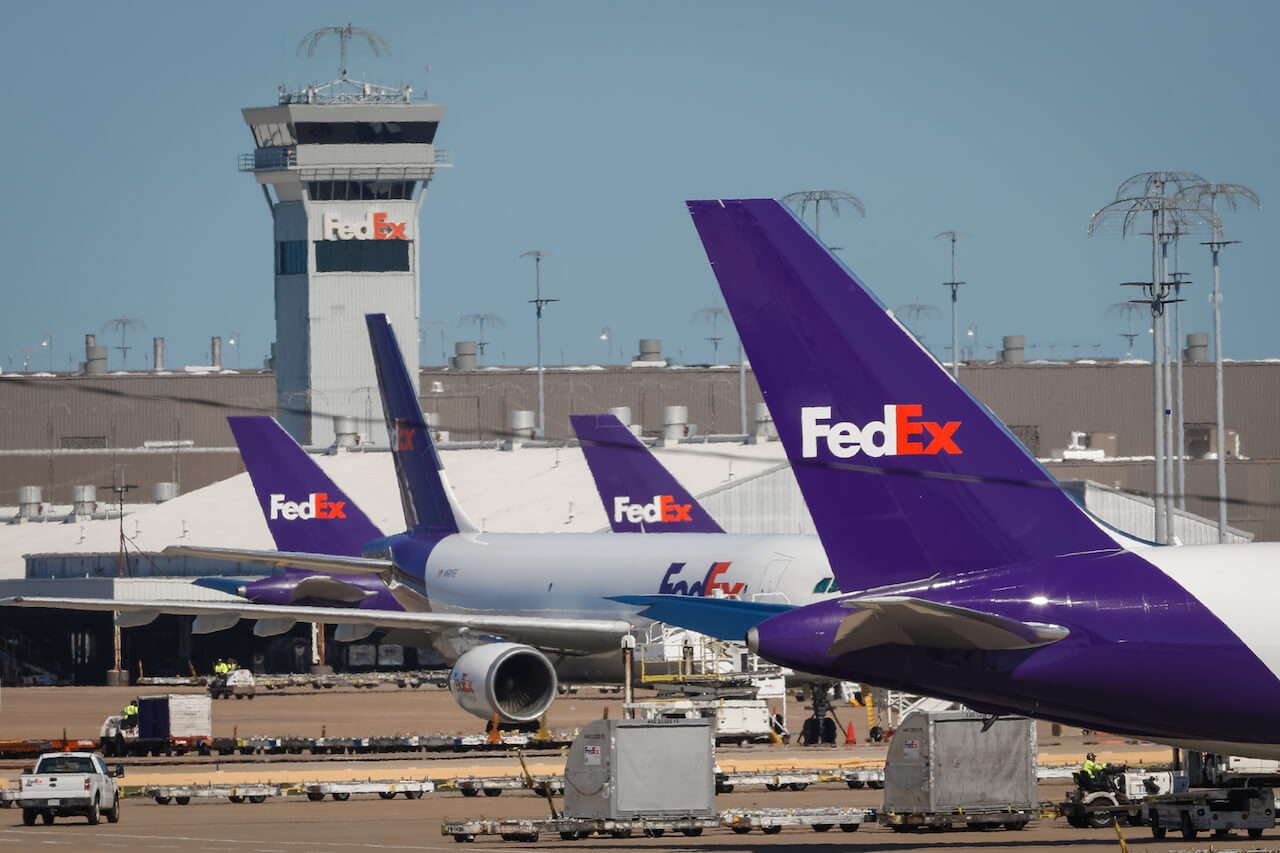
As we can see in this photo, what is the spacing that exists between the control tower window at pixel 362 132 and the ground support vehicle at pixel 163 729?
8771 centimetres

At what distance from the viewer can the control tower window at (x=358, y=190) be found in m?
133

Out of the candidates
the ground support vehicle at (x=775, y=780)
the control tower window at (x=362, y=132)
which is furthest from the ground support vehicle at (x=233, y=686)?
the control tower window at (x=362, y=132)

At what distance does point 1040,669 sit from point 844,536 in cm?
262

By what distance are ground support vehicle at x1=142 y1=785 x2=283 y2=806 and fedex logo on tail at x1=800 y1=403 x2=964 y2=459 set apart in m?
17.8

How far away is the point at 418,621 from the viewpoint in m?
51.4

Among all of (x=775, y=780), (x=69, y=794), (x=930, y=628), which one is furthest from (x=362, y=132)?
(x=930, y=628)

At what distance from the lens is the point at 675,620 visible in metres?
23.5

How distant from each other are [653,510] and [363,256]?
238 ft

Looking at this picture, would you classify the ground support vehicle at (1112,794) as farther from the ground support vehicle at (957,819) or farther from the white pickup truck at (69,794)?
the white pickup truck at (69,794)

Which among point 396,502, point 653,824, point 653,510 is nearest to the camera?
point 653,824

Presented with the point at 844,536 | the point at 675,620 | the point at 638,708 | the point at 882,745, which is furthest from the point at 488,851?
the point at 882,745

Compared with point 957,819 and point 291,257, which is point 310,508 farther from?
point 291,257

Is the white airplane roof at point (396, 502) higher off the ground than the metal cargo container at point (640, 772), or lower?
higher

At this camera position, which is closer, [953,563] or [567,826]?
[953,563]
